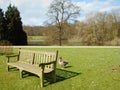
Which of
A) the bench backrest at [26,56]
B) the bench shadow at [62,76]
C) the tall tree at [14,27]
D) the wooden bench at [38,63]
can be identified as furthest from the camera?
the tall tree at [14,27]

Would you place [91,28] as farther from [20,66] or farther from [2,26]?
[20,66]

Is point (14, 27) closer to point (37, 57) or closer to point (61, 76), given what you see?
point (37, 57)

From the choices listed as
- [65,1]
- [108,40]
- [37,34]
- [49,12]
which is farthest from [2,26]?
[37,34]

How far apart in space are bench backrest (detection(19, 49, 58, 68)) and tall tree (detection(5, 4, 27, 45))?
24.5 metres

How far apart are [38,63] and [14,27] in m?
27.0

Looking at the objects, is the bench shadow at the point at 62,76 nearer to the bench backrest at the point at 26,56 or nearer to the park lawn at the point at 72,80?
the park lawn at the point at 72,80

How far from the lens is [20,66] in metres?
8.48

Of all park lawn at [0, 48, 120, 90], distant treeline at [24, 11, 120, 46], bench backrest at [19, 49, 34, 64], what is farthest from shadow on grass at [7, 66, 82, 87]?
distant treeline at [24, 11, 120, 46]

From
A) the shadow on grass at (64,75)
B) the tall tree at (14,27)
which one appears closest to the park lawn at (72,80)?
the shadow on grass at (64,75)

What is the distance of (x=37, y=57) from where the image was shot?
29.0ft

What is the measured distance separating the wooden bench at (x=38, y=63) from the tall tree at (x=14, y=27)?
2442cm

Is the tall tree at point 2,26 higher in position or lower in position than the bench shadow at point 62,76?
higher

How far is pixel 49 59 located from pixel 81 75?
160cm

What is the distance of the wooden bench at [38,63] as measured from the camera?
7.23 meters
